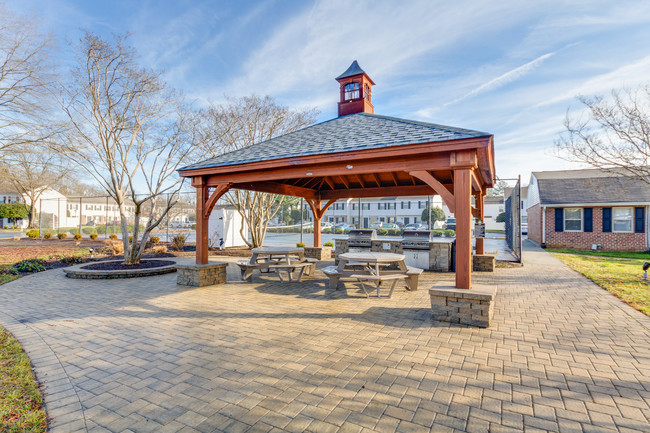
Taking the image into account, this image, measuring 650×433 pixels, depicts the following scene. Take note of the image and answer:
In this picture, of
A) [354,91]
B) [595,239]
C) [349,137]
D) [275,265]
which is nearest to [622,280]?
[349,137]

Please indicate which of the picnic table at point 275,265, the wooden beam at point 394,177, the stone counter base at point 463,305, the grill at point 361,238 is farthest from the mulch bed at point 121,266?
the stone counter base at point 463,305

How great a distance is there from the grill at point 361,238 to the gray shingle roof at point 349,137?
11.8 feet

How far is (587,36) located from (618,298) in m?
6.66

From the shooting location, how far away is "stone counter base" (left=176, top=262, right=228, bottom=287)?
7.22 meters

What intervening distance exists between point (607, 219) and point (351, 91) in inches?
616

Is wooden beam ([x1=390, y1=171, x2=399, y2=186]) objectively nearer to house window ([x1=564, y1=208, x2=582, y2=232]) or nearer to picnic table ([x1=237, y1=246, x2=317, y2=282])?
picnic table ([x1=237, y1=246, x2=317, y2=282])

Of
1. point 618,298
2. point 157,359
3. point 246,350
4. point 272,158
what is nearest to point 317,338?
point 246,350

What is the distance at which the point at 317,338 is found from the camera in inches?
159

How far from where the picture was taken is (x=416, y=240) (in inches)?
378

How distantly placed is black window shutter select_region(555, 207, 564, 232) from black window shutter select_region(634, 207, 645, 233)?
2934 millimetres

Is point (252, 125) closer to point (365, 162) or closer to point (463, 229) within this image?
point (365, 162)

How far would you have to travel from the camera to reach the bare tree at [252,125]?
42.3 ft

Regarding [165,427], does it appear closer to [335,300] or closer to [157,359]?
[157,359]

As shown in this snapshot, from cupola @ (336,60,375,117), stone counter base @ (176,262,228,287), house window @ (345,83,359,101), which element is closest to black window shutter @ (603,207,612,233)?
cupola @ (336,60,375,117)
